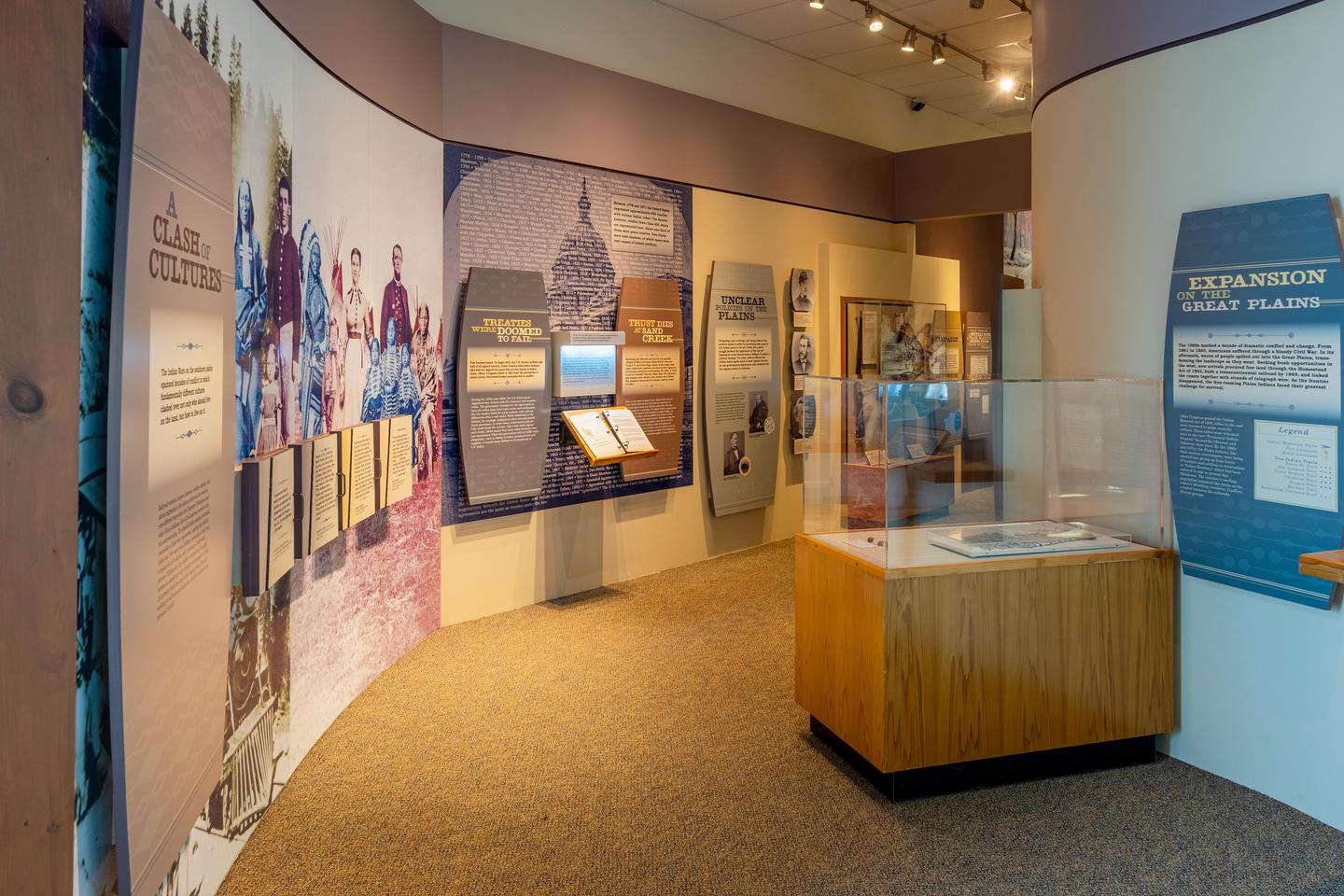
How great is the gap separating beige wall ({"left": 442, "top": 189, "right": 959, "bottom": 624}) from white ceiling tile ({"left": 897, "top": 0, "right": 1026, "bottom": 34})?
1.60 m

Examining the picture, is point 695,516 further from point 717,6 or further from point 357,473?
point 717,6

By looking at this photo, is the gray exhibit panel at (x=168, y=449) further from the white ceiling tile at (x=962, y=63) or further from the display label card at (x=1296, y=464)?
the white ceiling tile at (x=962, y=63)

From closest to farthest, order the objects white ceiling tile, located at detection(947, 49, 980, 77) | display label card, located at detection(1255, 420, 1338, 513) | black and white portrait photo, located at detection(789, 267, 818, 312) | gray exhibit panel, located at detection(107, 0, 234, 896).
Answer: gray exhibit panel, located at detection(107, 0, 234, 896)
display label card, located at detection(1255, 420, 1338, 513)
black and white portrait photo, located at detection(789, 267, 818, 312)
white ceiling tile, located at detection(947, 49, 980, 77)

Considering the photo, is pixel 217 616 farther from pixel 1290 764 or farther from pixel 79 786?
pixel 1290 764

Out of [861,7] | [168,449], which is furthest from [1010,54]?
[168,449]

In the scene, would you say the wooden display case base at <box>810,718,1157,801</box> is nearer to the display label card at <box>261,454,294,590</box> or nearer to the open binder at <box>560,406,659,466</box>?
the display label card at <box>261,454,294,590</box>

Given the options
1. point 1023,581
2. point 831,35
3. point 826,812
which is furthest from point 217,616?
point 831,35

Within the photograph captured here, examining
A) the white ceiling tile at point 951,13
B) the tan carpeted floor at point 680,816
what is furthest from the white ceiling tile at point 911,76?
the tan carpeted floor at point 680,816

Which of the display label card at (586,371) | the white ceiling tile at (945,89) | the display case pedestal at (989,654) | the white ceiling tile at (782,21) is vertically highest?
the white ceiling tile at (945,89)

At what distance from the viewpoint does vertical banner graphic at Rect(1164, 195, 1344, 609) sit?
2.77 meters

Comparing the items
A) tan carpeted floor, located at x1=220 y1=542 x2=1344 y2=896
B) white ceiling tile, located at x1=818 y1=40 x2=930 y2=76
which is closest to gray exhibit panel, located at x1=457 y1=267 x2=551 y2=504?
tan carpeted floor, located at x1=220 y1=542 x2=1344 y2=896

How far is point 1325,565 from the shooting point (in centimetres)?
226

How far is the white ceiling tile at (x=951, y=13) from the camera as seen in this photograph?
646 cm

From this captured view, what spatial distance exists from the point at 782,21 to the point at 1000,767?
557cm
